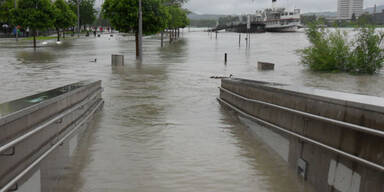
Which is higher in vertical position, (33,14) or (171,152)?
(33,14)

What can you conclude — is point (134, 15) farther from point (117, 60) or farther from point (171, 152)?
point (171, 152)

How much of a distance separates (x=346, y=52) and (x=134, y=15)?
1587cm

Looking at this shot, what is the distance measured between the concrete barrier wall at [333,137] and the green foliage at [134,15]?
2701 centimetres

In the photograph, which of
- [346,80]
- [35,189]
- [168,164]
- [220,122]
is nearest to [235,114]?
[220,122]

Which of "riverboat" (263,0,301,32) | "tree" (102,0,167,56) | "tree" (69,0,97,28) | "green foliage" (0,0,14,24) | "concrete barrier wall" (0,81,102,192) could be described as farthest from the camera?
"riverboat" (263,0,301,32)

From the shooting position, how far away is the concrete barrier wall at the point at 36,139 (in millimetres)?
3902

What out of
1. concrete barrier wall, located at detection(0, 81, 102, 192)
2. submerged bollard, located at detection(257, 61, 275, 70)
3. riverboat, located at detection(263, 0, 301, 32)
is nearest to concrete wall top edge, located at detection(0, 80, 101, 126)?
concrete barrier wall, located at detection(0, 81, 102, 192)

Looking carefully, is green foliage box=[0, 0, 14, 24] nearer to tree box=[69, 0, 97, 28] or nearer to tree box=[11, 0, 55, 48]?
tree box=[11, 0, 55, 48]

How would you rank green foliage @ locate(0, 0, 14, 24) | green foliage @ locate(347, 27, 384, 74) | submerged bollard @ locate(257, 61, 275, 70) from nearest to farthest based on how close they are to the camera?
green foliage @ locate(347, 27, 384, 74), submerged bollard @ locate(257, 61, 275, 70), green foliage @ locate(0, 0, 14, 24)

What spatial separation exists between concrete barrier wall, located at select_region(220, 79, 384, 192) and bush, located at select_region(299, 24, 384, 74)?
2006 cm

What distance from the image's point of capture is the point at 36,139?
15.4 feet

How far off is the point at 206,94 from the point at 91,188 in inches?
396

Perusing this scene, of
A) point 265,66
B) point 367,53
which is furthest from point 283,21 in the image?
point 265,66

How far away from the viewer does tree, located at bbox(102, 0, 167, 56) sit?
1287 inches
